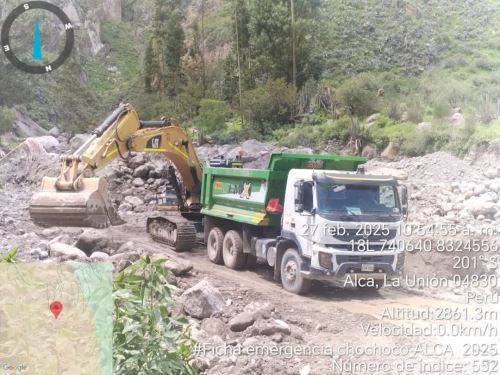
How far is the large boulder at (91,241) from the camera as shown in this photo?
8.95m

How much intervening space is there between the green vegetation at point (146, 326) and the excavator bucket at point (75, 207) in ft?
13.6

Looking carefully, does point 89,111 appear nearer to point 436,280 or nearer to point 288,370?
point 436,280

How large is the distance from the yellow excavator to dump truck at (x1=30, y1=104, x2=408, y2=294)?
0.02 m

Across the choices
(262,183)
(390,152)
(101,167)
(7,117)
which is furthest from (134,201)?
(262,183)

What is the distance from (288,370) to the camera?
462cm

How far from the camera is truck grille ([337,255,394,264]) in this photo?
7188 mm

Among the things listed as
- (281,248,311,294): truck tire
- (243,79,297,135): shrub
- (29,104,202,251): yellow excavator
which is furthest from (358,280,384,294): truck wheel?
(243,79,297,135): shrub

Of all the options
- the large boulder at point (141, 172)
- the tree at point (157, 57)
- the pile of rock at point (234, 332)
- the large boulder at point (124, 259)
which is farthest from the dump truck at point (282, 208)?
the large boulder at point (141, 172)

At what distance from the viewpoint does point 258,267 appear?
9.55 m

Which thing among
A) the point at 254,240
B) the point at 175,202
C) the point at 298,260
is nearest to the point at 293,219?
the point at 298,260

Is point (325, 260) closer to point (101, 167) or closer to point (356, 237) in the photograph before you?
point (356, 237)

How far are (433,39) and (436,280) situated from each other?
51.3 feet

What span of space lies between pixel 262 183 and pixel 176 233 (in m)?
2.61

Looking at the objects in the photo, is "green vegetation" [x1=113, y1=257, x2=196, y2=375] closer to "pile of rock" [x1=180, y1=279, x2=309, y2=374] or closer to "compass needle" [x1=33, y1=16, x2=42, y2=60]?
"pile of rock" [x1=180, y1=279, x2=309, y2=374]
